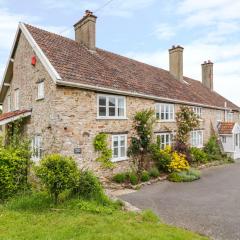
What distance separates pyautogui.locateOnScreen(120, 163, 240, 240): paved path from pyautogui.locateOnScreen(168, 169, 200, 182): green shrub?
39cm

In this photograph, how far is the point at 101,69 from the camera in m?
16.3

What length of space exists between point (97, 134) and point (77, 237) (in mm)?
7510

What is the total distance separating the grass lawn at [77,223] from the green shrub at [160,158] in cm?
761

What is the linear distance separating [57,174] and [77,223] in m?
2.07

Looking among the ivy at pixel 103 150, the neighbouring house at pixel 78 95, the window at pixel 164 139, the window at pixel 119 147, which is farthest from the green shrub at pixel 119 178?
the window at pixel 164 139

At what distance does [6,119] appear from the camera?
1364 centimetres

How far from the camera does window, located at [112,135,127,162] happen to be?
1493cm

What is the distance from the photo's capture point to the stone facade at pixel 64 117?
41.6ft

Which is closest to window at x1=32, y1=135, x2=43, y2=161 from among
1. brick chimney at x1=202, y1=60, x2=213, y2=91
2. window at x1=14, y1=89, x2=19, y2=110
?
window at x1=14, y1=89, x2=19, y2=110

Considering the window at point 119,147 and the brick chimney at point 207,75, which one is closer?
the window at point 119,147

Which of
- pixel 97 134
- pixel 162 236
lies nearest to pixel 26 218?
pixel 162 236

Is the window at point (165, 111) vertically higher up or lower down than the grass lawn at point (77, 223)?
higher up

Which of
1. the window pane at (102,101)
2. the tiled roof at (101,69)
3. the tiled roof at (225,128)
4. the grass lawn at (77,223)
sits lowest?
the grass lawn at (77,223)

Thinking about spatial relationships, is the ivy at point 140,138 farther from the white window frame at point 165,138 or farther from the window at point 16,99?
the window at point 16,99
